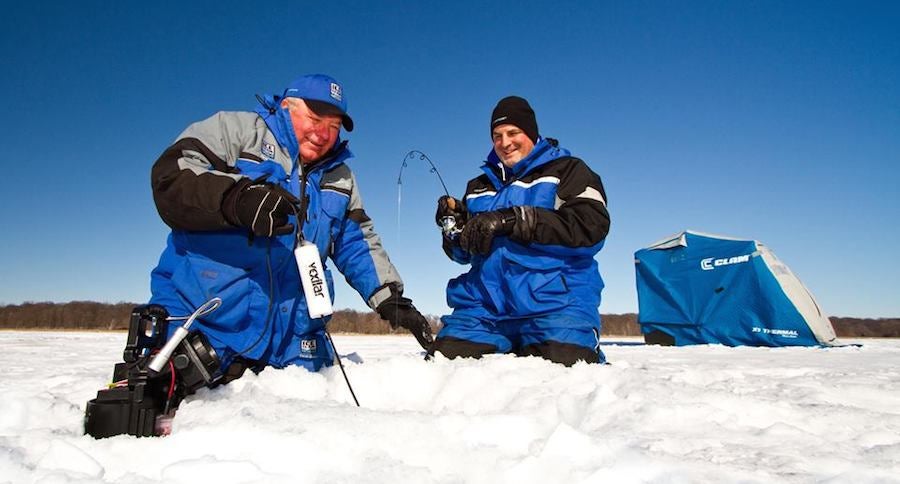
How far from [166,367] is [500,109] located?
2.86 m

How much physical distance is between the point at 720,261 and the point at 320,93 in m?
7.12

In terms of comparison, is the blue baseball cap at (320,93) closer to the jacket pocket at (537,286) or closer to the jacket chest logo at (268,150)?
the jacket chest logo at (268,150)

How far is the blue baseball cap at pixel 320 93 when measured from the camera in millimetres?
2889

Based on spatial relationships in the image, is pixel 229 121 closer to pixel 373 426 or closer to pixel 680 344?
pixel 373 426

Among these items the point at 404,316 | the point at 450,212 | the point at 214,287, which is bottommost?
the point at 404,316

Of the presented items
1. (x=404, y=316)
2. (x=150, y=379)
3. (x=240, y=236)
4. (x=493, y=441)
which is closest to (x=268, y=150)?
(x=240, y=236)

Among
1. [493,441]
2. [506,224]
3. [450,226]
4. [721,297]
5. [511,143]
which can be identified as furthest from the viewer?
[721,297]

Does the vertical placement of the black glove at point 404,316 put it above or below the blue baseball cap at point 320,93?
below

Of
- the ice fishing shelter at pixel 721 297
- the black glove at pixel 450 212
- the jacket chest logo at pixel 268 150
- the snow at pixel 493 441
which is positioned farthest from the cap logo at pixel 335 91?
the ice fishing shelter at pixel 721 297

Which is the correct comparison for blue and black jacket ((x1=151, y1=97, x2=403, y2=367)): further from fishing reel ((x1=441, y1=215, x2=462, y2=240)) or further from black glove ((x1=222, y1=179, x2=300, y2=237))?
fishing reel ((x1=441, y1=215, x2=462, y2=240))

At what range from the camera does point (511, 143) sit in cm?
378

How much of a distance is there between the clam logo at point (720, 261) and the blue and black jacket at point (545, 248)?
5.18 metres

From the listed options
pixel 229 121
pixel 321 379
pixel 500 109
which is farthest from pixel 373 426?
pixel 500 109

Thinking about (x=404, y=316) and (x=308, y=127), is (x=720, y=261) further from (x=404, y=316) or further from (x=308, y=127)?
(x=308, y=127)
